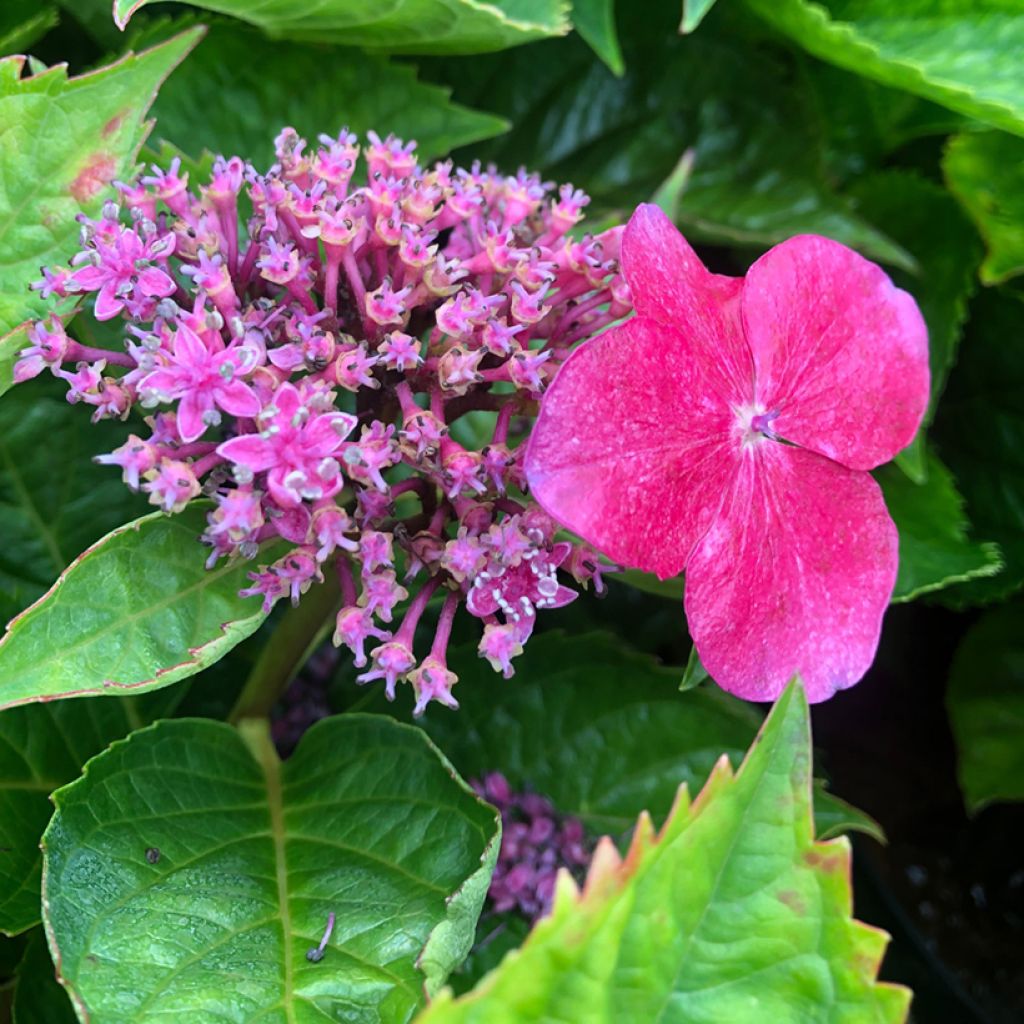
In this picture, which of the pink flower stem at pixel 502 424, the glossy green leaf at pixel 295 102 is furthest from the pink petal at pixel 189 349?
the glossy green leaf at pixel 295 102

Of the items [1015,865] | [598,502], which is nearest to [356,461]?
[598,502]

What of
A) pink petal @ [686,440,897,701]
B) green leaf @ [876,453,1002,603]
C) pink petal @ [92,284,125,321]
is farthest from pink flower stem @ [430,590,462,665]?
green leaf @ [876,453,1002,603]

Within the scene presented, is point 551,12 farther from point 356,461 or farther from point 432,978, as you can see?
point 432,978

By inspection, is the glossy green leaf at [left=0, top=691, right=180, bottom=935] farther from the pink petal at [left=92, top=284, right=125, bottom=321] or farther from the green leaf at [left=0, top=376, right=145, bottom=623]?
the pink petal at [left=92, top=284, right=125, bottom=321]

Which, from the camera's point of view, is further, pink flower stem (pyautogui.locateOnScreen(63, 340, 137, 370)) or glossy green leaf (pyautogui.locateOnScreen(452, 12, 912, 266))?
glossy green leaf (pyautogui.locateOnScreen(452, 12, 912, 266))

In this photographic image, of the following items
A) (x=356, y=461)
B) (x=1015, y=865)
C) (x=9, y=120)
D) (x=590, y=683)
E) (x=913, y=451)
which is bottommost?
(x=1015, y=865)

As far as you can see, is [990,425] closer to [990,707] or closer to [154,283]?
[990,707]
